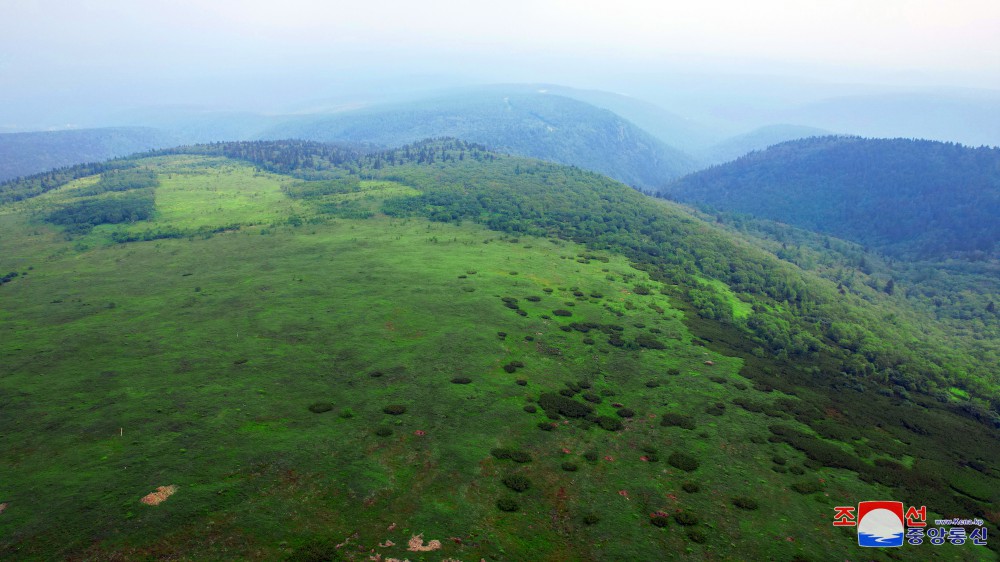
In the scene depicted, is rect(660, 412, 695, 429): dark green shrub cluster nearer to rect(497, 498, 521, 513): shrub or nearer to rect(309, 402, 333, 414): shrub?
rect(497, 498, 521, 513): shrub

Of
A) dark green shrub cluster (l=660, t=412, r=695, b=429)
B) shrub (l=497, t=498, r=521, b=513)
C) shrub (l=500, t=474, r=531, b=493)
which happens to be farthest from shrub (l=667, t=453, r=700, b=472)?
shrub (l=497, t=498, r=521, b=513)

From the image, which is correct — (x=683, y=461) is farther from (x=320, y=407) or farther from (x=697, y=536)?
(x=320, y=407)

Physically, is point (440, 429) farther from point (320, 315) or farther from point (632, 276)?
point (632, 276)

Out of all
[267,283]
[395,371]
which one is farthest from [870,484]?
[267,283]

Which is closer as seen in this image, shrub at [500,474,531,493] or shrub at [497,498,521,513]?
shrub at [497,498,521,513]

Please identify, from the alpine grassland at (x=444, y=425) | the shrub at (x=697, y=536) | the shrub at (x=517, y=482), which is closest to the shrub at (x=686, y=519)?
the alpine grassland at (x=444, y=425)

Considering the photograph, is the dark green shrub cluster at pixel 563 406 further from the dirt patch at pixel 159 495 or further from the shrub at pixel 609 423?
the dirt patch at pixel 159 495
